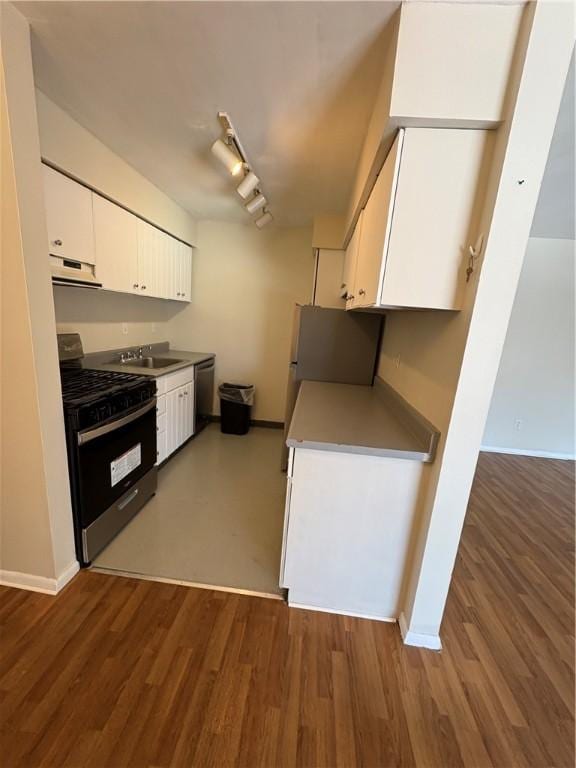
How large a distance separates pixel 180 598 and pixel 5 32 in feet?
8.09

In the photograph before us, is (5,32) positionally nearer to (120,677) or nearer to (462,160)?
(462,160)

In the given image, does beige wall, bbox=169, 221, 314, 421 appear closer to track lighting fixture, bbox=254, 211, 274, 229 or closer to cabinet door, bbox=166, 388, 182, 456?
track lighting fixture, bbox=254, 211, 274, 229

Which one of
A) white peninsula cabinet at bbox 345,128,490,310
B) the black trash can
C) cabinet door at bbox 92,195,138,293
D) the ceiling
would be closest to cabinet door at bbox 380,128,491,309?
white peninsula cabinet at bbox 345,128,490,310

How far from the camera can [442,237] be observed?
3.92 ft

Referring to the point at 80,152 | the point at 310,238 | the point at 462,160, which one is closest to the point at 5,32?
the point at 80,152

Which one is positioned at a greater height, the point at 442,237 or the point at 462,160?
the point at 462,160

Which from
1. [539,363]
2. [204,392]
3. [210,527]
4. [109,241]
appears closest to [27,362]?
[109,241]

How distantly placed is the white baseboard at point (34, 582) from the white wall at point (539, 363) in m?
4.22

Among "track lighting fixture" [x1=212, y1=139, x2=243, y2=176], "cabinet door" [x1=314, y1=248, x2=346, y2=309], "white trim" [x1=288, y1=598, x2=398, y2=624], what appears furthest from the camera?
"cabinet door" [x1=314, y1=248, x2=346, y2=309]

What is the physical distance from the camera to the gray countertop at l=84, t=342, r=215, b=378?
8.56 ft

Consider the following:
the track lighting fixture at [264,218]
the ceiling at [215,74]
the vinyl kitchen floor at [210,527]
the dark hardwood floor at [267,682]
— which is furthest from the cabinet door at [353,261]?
the dark hardwood floor at [267,682]

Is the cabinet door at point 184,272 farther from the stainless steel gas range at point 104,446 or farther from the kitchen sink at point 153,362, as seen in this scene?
the stainless steel gas range at point 104,446

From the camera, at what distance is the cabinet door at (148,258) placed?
2.67m

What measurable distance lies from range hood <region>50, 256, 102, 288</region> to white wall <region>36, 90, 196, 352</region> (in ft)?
1.14
